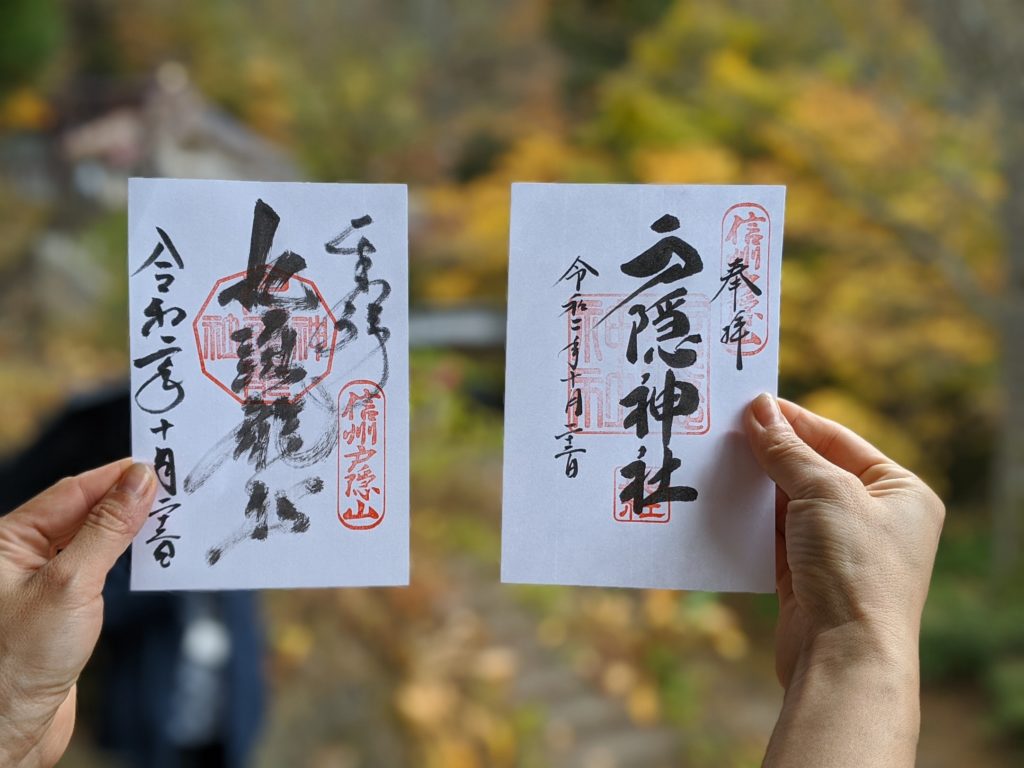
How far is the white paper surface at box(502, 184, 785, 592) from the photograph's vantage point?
0.73 metres

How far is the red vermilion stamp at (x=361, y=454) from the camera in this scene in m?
0.74

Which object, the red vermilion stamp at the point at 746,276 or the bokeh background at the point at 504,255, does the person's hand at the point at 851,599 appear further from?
the bokeh background at the point at 504,255

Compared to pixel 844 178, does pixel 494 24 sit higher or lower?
higher

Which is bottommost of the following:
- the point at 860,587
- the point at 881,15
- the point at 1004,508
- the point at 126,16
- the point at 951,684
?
the point at 951,684

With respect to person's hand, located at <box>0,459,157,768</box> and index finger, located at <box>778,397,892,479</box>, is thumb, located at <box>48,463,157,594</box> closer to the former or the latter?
person's hand, located at <box>0,459,157,768</box>

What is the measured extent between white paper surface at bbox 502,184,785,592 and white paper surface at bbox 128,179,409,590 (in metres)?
0.12

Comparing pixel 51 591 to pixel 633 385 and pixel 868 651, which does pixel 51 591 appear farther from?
pixel 868 651

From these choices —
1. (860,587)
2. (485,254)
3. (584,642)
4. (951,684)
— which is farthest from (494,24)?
(860,587)

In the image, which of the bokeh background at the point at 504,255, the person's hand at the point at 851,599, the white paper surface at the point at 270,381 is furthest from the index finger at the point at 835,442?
the bokeh background at the point at 504,255

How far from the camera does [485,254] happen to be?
3855mm

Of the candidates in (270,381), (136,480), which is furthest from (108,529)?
(270,381)

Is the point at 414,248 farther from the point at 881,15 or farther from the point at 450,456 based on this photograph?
the point at 881,15

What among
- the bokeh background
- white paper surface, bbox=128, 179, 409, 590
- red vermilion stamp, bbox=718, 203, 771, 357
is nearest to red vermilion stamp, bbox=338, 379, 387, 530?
white paper surface, bbox=128, 179, 409, 590

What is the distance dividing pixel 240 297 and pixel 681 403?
0.44 metres
